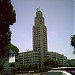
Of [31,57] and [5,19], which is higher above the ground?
[31,57]

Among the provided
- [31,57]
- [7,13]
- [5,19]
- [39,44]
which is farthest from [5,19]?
[31,57]

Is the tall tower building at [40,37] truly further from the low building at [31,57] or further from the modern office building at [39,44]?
the low building at [31,57]

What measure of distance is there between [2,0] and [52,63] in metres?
115

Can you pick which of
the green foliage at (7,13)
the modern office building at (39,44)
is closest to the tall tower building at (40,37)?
the modern office building at (39,44)

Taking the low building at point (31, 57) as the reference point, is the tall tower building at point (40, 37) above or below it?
above

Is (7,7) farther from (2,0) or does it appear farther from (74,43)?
(74,43)

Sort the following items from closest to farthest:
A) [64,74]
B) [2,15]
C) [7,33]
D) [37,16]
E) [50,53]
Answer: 1. [64,74]
2. [2,15]
3. [7,33]
4. [37,16]
5. [50,53]

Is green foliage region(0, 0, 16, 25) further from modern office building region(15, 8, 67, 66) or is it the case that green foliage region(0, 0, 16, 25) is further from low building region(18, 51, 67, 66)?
low building region(18, 51, 67, 66)

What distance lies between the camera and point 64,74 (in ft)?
46.6

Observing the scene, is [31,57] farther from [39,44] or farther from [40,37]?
[40,37]

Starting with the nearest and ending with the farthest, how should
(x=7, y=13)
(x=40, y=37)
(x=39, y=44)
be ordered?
1. (x=7, y=13)
2. (x=39, y=44)
3. (x=40, y=37)

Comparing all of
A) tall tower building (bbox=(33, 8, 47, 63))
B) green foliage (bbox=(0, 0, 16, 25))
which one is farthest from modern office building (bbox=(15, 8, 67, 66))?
green foliage (bbox=(0, 0, 16, 25))

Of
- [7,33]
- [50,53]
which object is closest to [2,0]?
[7,33]

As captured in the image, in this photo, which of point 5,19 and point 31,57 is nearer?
point 5,19
